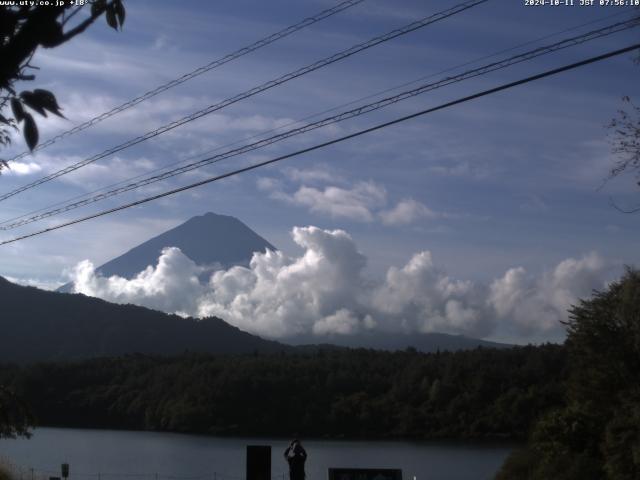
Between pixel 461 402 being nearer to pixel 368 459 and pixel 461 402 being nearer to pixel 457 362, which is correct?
pixel 457 362

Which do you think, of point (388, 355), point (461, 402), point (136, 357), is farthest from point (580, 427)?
point (136, 357)

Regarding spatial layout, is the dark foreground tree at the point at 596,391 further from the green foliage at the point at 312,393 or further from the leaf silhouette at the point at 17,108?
the green foliage at the point at 312,393

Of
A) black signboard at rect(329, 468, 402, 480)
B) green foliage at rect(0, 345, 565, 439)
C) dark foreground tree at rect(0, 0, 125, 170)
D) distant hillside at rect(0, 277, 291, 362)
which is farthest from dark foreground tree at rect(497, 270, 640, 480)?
distant hillside at rect(0, 277, 291, 362)

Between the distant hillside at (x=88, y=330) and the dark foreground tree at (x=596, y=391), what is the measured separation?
114412mm

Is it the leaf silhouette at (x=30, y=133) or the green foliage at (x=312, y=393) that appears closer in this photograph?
the leaf silhouette at (x=30, y=133)

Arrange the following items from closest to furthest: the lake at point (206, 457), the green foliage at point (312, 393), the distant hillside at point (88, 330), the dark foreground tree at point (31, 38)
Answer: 1. the dark foreground tree at point (31, 38)
2. the lake at point (206, 457)
3. the green foliage at point (312, 393)
4. the distant hillside at point (88, 330)

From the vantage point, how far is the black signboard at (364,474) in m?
12.8

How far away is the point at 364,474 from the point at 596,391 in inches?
492

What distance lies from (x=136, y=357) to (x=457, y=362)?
4603 centimetres

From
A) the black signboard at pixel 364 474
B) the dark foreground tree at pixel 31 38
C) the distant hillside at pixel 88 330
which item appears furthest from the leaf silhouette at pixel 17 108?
the distant hillside at pixel 88 330

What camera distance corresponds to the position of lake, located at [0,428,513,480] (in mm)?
43281

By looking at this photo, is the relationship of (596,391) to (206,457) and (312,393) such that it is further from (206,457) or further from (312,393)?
(312,393)

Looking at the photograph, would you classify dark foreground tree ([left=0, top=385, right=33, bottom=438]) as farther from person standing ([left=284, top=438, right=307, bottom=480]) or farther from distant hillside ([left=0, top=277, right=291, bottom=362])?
distant hillside ([left=0, top=277, right=291, bottom=362])

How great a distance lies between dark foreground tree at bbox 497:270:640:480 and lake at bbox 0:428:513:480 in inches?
602
